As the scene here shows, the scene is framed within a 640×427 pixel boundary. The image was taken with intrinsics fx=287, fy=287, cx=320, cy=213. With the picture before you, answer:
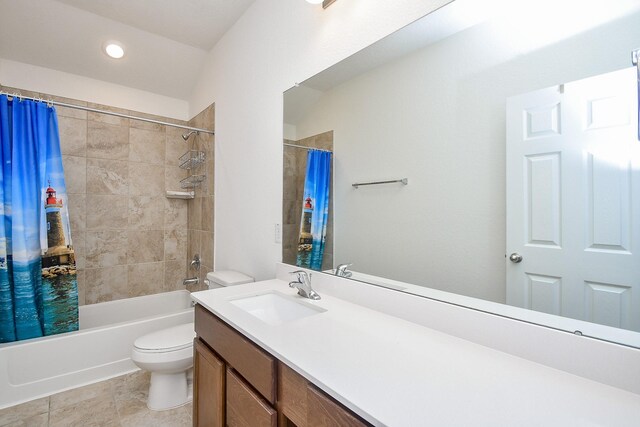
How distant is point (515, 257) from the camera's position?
0.88 m

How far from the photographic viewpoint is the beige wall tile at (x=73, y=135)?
8.23 feet

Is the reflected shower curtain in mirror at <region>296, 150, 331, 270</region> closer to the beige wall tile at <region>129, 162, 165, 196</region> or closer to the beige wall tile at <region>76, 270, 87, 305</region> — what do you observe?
the beige wall tile at <region>129, 162, 165, 196</region>

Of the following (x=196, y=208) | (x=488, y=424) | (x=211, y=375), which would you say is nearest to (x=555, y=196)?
(x=488, y=424)

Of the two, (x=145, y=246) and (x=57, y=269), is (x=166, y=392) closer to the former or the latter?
(x=57, y=269)

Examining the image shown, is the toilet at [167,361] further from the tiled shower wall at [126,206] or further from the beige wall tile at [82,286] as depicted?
the beige wall tile at [82,286]

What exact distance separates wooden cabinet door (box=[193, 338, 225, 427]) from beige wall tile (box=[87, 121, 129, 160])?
88.7 inches

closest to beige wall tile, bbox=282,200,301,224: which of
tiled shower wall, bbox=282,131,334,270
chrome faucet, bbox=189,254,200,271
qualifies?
tiled shower wall, bbox=282,131,334,270

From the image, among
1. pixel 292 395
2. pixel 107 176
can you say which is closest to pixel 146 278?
pixel 107 176

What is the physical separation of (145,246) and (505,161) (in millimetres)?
3125

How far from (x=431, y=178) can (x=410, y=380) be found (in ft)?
2.31

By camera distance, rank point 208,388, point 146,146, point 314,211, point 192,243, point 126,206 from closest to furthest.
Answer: point 208,388, point 314,211, point 126,206, point 146,146, point 192,243

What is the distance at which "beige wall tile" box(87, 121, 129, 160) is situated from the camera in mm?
2637

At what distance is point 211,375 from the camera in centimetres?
121

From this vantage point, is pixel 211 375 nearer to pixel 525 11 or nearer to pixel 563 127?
pixel 563 127
